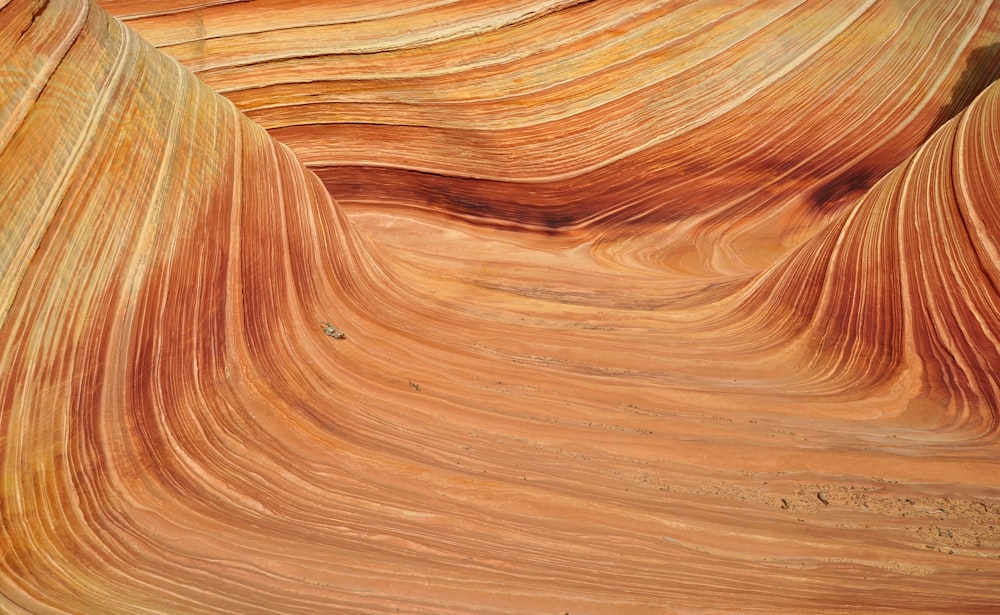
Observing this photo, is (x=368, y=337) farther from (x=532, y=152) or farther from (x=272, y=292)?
(x=532, y=152)

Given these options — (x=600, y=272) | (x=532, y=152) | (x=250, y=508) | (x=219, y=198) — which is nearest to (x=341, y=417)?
(x=250, y=508)

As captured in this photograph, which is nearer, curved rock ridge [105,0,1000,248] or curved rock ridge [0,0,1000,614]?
curved rock ridge [0,0,1000,614]

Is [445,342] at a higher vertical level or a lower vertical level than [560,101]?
lower

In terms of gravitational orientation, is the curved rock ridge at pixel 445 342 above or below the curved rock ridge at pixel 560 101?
below

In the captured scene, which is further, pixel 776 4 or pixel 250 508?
pixel 776 4

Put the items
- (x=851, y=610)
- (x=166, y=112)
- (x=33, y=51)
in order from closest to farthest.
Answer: (x=851, y=610)
(x=33, y=51)
(x=166, y=112)

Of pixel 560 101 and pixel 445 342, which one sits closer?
pixel 445 342

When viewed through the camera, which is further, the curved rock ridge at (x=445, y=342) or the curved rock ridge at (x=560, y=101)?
the curved rock ridge at (x=560, y=101)

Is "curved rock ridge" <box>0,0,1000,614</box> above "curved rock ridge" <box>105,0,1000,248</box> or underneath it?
underneath
